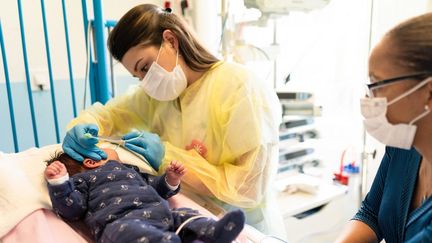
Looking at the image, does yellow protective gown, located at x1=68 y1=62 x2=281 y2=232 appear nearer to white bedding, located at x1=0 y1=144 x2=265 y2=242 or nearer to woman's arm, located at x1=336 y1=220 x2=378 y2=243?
white bedding, located at x1=0 y1=144 x2=265 y2=242

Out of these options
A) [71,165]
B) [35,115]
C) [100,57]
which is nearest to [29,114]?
[35,115]

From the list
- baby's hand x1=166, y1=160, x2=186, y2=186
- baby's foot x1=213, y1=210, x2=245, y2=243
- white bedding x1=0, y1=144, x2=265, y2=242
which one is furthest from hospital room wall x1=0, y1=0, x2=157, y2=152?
baby's foot x1=213, y1=210, x2=245, y2=243

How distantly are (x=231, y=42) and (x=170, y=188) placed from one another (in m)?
1.13

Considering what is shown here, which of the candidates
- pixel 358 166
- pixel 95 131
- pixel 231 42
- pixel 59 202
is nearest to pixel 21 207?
pixel 59 202

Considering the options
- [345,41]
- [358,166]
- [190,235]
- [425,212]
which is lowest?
[358,166]

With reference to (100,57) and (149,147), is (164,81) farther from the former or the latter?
(100,57)

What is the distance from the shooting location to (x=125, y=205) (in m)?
0.96

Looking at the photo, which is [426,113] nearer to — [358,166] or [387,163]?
[387,163]

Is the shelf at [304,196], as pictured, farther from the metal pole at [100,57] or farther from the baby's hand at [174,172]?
the metal pole at [100,57]

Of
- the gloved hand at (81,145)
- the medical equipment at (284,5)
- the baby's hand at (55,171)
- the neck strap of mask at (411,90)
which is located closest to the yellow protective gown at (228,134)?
the gloved hand at (81,145)

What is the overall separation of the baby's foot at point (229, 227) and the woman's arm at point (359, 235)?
13.1 inches

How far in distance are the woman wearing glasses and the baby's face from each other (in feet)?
2.48

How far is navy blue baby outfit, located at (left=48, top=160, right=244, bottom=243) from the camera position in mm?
839

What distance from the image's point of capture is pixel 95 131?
3.87 ft
